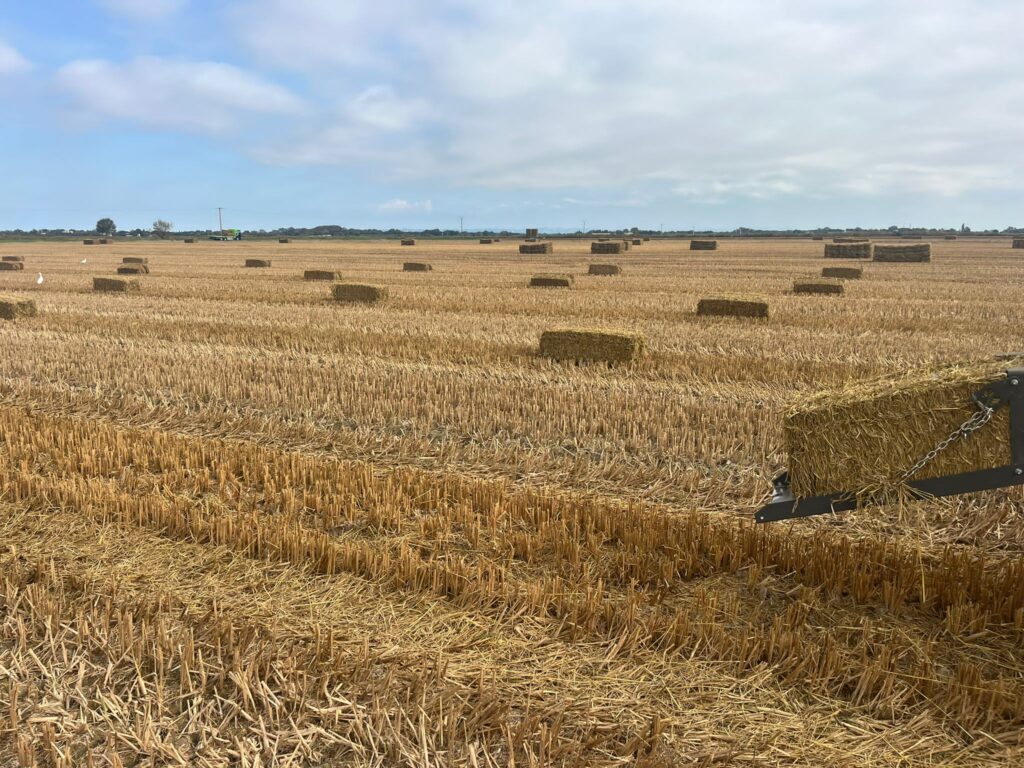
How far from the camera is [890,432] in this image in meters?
3.95

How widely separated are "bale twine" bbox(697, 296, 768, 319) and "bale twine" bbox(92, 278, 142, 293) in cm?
1667

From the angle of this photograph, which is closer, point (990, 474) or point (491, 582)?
point (990, 474)

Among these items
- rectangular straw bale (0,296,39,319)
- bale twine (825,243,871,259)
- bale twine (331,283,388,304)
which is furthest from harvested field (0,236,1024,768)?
bale twine (825,243,871,259)

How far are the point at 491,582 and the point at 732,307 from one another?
508 inches

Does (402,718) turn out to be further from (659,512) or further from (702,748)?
(659,512)

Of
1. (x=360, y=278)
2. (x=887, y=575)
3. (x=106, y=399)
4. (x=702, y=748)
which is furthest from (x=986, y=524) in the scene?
(x=360, y=278)

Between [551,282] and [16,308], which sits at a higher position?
[551,282]

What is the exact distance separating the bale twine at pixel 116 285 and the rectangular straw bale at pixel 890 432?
74.4 ft

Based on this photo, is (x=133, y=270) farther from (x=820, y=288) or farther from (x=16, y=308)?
(x=820, y=288)

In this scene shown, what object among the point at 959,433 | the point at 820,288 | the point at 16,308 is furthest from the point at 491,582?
the point at 820,288

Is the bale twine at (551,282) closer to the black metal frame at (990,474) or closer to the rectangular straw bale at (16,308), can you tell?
the rectangular straw bale at (16,308)

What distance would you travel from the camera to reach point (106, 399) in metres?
9.52

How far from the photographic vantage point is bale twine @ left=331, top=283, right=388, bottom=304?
1936 cm

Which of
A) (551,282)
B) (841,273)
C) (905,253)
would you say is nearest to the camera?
(551,282)
